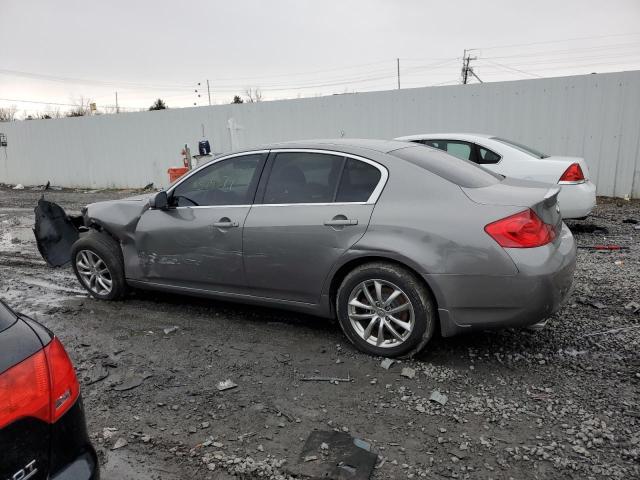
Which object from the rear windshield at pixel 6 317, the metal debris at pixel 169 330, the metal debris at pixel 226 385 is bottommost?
the metal debris at pixel 226 385

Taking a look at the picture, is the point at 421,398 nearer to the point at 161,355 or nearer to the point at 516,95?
the point at 161,355

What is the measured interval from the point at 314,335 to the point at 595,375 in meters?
2.10

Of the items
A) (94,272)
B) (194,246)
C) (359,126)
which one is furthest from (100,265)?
(359,126)

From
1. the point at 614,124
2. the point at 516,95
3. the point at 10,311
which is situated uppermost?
the point at 516,95

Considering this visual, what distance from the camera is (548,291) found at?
10.5 ft

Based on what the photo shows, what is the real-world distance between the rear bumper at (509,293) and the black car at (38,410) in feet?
7.49

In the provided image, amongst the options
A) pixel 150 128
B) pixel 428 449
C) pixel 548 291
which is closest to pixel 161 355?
pixel 428 449

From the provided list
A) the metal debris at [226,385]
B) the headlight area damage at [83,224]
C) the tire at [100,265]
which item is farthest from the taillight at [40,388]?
the tire at [100,265]

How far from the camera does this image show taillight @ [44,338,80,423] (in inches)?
68.8

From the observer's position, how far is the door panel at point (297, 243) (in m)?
3.66

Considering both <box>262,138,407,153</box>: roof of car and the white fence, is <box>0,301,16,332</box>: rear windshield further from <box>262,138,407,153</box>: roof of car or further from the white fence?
the white fence

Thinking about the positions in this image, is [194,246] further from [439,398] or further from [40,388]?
[40,388]

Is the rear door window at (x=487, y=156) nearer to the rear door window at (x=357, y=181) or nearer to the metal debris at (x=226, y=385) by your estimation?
the rear door window at (x=357, y=181)

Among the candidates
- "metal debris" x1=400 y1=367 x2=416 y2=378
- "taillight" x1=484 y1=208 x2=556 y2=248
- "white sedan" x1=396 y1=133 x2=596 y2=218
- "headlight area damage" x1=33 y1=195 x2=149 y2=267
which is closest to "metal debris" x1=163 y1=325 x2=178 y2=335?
"headlight area damage" x1=33 y1=195 x2=149 y2=267
